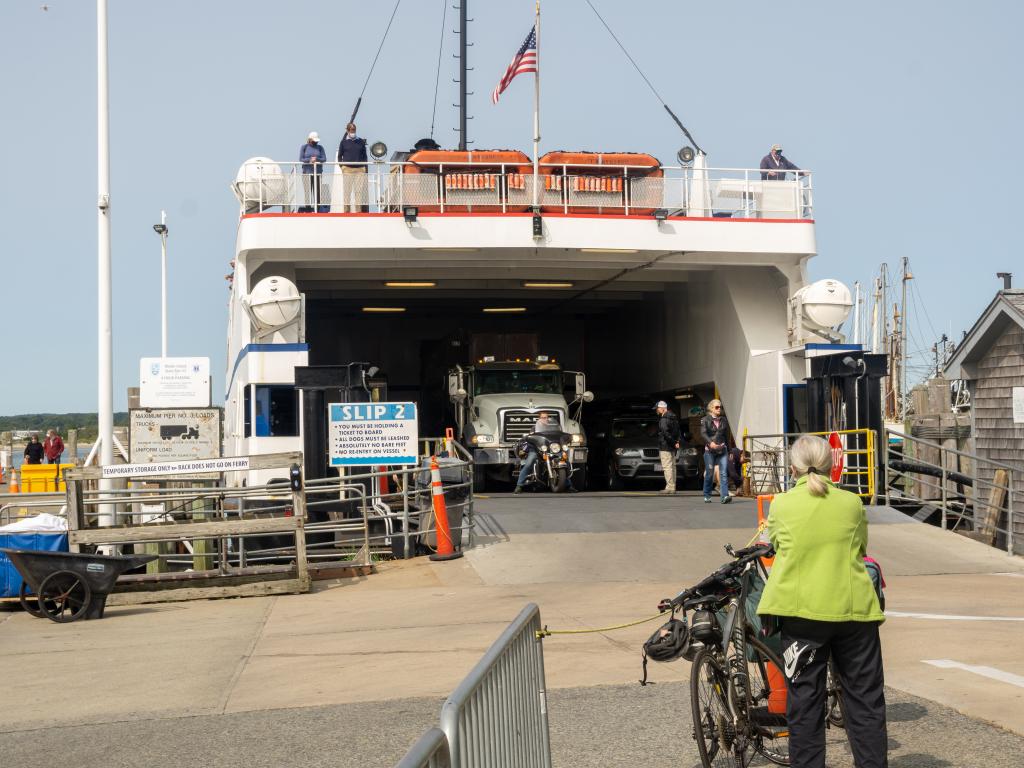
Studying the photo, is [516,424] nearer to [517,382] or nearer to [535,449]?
[517,382]

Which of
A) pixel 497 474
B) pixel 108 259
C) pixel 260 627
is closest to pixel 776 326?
pixel 497 474

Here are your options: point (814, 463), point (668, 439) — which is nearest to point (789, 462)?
point (668, 439)

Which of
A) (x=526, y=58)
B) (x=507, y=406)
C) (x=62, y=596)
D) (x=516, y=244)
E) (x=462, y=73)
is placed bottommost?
(x=62, y=596)

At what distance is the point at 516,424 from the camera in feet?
84.4

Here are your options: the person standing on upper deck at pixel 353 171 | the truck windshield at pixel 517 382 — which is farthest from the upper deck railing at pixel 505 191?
the truck windshield at pixel 517 382

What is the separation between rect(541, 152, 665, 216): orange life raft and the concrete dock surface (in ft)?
30.0

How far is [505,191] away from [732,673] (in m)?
18.3

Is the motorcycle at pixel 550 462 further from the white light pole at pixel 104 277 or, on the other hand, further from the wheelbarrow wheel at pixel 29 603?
the wheelbarrow wheel at pixel 29 603

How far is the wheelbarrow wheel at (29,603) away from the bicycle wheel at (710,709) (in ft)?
28.6

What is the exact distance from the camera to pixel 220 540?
14148 mm

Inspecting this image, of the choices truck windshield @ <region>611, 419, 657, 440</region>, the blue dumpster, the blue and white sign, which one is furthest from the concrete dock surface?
truck windshield @ <region>611, 419, 657, 440</region>

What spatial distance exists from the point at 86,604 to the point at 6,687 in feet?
11.6

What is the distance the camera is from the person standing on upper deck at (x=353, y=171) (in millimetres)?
23266

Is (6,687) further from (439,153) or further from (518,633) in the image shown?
(439,153)
